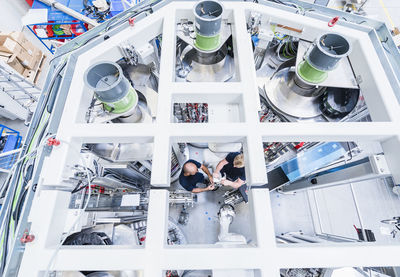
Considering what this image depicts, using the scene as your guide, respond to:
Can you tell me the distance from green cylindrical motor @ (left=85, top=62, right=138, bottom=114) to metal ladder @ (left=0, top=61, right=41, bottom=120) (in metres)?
2.74

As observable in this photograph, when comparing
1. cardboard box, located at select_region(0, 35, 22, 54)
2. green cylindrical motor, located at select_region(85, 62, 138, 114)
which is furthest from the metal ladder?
green cylindrical motor, located at select_region(85, 62, 138, 114)

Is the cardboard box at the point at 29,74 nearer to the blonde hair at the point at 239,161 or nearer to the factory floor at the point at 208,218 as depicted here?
the factory floor at the point at 208,218

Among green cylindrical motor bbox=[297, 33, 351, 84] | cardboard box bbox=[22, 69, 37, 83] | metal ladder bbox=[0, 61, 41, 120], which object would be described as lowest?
green cylindrical motor bbox=[297, 33, 351, 84]

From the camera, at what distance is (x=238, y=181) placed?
250cm

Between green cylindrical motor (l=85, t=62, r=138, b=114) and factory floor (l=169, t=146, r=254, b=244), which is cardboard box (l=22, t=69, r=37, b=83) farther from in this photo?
green cylindrical motor (l=85, t=62, r=138, b=114)

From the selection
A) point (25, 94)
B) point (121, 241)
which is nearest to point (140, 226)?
point (121, 241)

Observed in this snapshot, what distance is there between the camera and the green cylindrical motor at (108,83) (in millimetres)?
1098

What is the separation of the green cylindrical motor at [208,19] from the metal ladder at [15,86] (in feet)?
10.3

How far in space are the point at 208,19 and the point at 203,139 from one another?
720 millimetres

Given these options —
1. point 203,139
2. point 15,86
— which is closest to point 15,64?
point 15,86

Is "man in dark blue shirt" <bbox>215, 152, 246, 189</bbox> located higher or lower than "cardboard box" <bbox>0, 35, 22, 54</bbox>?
lower

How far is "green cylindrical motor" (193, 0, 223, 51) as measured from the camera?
46.9 inches

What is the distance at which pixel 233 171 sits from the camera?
2523 millimetres

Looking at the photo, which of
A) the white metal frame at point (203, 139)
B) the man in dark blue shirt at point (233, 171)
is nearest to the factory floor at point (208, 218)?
the man in dark blue shirt at point (233, 171)
